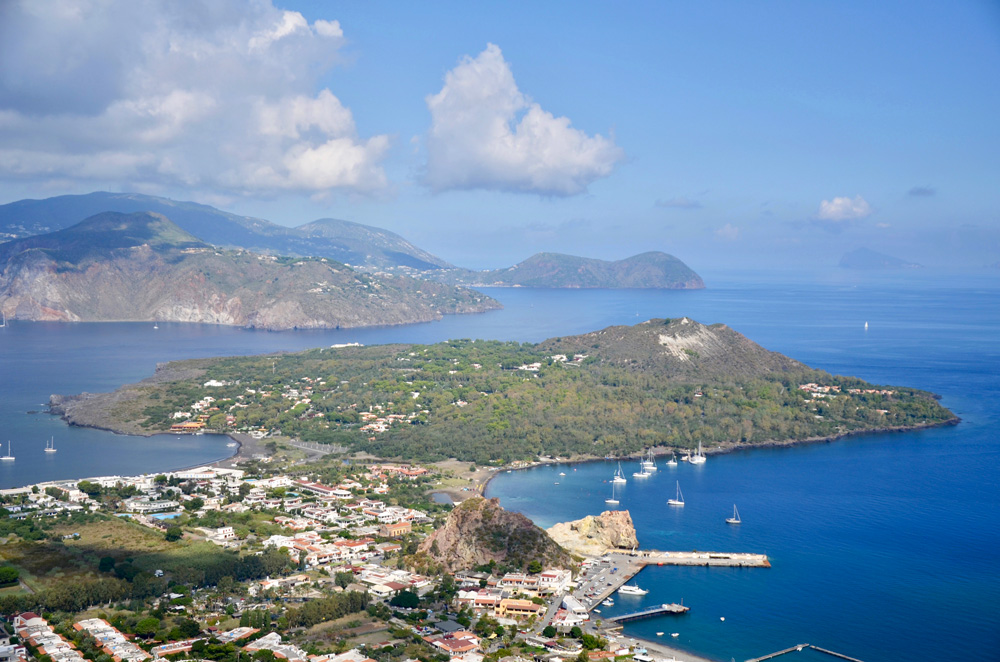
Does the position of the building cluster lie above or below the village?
below

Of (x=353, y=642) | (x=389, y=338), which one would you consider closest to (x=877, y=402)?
(x=353, y=642)

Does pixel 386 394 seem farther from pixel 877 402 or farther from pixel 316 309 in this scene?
pixel 316 309

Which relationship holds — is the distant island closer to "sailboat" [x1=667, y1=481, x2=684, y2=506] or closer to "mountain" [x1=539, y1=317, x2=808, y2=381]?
"mountain" [x1=539, y1=317, x2=808, y2=381]

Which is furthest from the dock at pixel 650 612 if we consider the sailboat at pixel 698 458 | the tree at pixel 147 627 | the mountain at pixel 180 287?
the mountain at pixel 180 287

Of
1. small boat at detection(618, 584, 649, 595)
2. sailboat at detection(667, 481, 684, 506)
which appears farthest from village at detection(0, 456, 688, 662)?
sailboat at detection(667, 481, 684, 506)

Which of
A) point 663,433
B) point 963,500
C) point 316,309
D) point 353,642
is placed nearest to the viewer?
point 353,642

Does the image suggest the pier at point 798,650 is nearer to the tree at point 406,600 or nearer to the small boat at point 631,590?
the small boat at point 631,590

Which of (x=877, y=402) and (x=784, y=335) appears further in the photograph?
(x=784, y=335)
